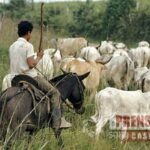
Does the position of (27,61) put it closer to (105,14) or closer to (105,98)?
(105,98)

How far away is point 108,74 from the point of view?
1455 centimetres

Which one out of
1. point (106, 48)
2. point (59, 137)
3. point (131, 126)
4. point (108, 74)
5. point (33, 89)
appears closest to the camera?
point (33, 89)

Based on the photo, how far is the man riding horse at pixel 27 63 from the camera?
8.27 meters

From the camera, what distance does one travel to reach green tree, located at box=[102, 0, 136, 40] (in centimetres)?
3325

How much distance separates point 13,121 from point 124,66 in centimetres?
695

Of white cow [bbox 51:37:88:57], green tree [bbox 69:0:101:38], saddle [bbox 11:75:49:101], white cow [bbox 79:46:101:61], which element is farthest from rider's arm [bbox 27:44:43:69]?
green tree [bbox 69:0:101:38]

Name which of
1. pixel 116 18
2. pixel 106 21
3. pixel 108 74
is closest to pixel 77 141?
pixel 108 74

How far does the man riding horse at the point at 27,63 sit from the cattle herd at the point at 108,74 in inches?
27.4

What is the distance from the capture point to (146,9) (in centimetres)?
3588

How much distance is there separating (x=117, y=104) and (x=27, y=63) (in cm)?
220

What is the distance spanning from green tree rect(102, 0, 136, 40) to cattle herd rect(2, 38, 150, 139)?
9832 millimetres

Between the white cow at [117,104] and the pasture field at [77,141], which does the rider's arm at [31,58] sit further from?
the white cow at [117,104]

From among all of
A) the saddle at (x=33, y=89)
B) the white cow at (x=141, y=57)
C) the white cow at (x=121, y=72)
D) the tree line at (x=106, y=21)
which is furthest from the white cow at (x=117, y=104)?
the tree line at (x=106, y=21)

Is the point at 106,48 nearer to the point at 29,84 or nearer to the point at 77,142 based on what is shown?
the point at 77,142
